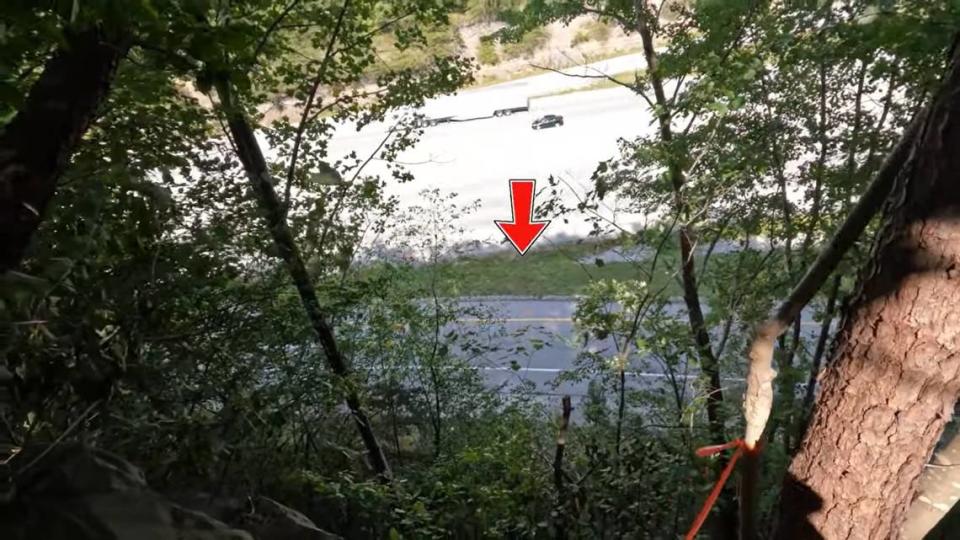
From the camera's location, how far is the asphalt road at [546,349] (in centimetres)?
432

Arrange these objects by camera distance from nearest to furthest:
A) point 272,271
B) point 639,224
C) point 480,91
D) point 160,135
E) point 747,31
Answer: point 160,135
point 272,271
point 747,31
point 639,224
point 480,91

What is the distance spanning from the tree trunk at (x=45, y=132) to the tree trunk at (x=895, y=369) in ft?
4.56

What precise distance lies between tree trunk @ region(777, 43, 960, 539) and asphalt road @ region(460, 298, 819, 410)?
97.2 inches

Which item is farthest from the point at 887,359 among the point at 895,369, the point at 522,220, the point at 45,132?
the point at 522,220

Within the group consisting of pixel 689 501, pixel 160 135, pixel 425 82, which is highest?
pixel 425 82

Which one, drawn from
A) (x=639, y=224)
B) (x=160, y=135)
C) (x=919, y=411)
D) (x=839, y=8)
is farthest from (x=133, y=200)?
(x=839, y=8)

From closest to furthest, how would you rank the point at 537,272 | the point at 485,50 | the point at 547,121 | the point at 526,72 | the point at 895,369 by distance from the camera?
the point at 895,369, the point at 485,50, the point at 537,272, the point at 526,72, the point at 547,121

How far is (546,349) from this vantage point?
20.9ft

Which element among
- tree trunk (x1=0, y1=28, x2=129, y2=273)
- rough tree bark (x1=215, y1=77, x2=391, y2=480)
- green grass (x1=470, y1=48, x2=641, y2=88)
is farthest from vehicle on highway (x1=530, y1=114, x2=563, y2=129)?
tree trunk (x1=0, y1=28, x2=129, y2=273)

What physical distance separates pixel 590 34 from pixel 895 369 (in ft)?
15.3

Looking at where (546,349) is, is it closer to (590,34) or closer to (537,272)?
(537,272)

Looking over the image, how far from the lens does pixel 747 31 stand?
131 inches

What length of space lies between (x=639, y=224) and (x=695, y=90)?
3.55 feet

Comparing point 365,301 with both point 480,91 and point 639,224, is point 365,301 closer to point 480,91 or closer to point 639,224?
point 639,224
